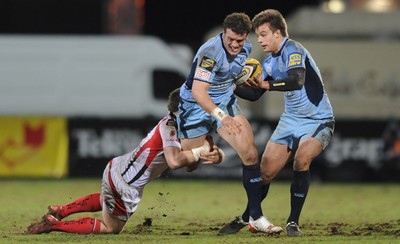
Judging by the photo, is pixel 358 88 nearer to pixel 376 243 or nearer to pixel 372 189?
pixel 372 189

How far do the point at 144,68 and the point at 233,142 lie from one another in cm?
1259

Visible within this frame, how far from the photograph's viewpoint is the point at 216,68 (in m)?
11.6

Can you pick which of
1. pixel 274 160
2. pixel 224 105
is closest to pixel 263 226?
pixel 274 160

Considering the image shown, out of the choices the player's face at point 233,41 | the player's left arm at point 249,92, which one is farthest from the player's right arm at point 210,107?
the player's left arm at point 249,92

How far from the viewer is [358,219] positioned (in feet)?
46.0

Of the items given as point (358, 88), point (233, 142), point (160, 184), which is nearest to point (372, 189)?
point (160, 184)

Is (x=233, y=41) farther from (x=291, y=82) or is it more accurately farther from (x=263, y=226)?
(x=263, y=226)

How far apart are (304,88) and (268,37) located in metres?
0.69

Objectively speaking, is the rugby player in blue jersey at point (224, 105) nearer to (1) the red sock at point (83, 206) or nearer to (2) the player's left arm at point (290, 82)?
(2) the player's left arm at point (290, 82)

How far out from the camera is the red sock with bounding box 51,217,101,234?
11.6 m

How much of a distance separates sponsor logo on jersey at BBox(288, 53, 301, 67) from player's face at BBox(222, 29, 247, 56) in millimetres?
558

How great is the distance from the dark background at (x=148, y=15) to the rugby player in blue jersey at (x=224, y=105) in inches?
736

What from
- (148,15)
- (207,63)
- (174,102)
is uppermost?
(207,63)

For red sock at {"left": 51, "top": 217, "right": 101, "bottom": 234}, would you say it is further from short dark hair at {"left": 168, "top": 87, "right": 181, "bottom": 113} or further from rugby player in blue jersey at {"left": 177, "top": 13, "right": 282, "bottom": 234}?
short dark hair at {"left": 168, "top": 87, "right": 181, "bottom": 113}
